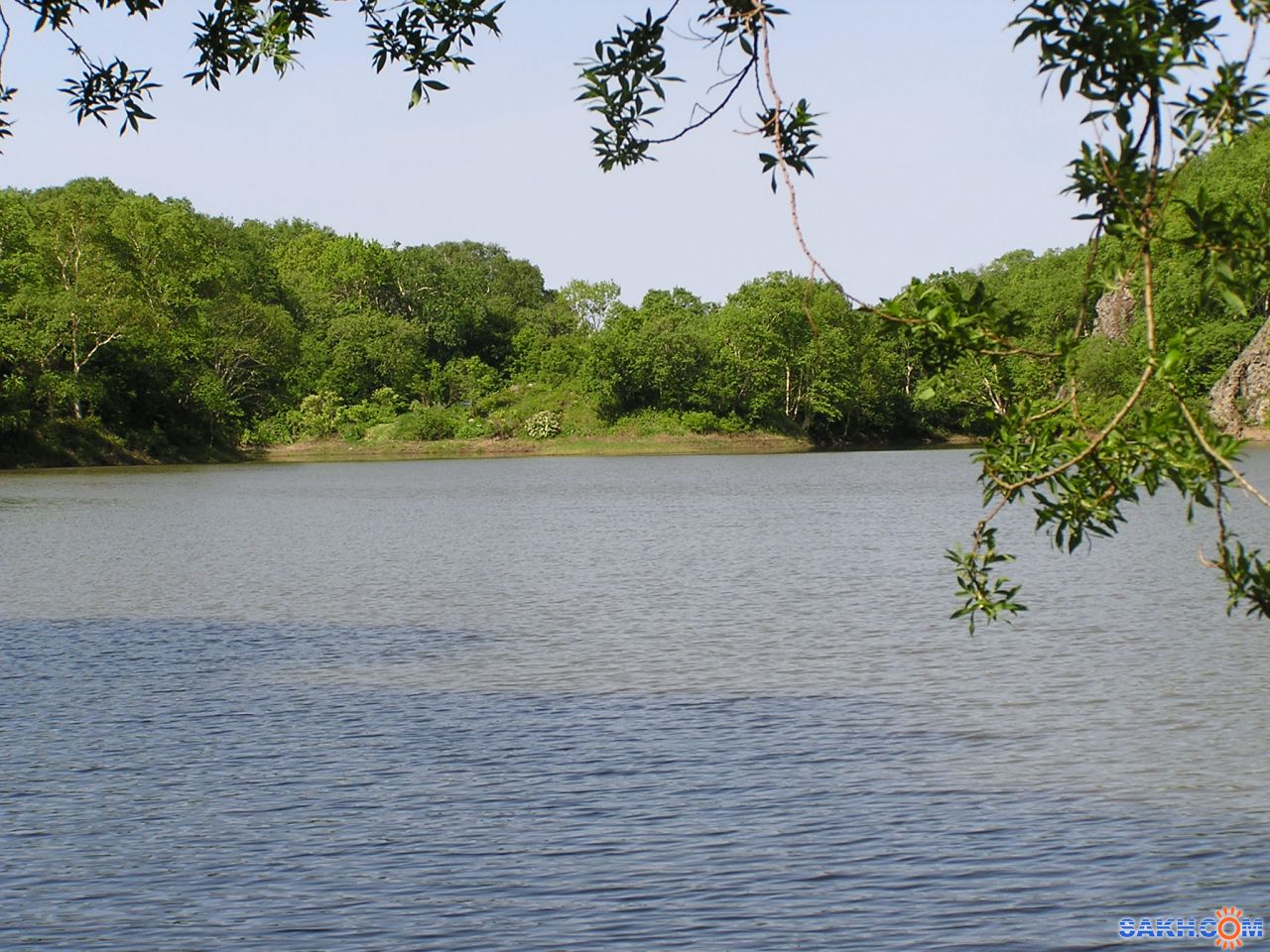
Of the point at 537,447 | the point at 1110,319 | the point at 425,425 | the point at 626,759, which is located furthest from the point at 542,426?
the point at 626,759

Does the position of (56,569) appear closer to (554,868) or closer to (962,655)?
(962,655)

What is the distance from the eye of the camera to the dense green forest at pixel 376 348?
261 ft

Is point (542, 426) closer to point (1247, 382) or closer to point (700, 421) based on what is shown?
point (700, 421)

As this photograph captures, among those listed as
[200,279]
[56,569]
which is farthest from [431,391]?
[56,569]

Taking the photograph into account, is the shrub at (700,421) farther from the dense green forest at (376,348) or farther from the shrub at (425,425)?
the shrub at (425,425)

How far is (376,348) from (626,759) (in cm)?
9357

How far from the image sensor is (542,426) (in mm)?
100188

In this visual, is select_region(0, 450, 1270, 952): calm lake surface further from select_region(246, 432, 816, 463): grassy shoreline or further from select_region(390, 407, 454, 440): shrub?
select_region(390, 407, 454, 440): shrub

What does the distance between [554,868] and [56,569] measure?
22.4m

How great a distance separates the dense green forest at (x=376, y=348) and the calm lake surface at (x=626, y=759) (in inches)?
1820

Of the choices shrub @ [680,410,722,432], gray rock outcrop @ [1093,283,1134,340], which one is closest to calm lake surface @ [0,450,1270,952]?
gray rock outcrop @ [1093,283,1134,340]

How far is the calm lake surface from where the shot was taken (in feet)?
30.0

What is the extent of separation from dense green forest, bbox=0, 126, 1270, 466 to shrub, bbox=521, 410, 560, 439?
152 mm

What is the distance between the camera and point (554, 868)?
991 cm
